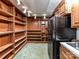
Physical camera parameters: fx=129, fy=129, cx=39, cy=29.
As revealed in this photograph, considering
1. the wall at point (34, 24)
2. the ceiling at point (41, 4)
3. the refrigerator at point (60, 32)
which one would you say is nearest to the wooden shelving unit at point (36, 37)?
the wall at point (34, 24)

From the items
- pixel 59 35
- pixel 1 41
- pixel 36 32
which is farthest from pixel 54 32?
pixel 36 32

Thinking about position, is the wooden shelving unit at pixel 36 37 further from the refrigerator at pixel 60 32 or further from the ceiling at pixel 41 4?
the refrigerator at pixel 60 32

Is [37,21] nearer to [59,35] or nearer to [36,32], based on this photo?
[36,32]

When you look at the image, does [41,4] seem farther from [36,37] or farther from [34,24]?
[34,24]

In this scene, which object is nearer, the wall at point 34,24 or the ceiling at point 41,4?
the ceiling at point 41,4

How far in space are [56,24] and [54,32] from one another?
26 cm

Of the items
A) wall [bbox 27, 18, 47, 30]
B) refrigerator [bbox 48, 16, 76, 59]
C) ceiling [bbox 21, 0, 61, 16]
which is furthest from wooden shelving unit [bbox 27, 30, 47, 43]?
refrigerator [bbox 48, 16, 76, 59]

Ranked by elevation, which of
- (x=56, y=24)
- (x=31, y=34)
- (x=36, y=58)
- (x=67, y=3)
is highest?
(x=67, y=3)

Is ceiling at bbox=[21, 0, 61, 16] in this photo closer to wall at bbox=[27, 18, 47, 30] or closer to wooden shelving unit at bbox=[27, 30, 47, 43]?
wooden shelving unit at bbox=[27, 30, 47, 43]

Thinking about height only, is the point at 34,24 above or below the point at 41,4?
below

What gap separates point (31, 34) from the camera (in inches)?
433

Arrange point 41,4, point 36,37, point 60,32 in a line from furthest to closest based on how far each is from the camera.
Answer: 1. point 36,37
2. point 41,4
3. point 60,32

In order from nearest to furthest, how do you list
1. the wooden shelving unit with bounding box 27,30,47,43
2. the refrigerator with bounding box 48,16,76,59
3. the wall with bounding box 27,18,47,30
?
the refrigerator with bounding box 48,16,76,59, the wooden shelving unit with bounding box 27,30,47,43, the wall with bounding box 27,18,47,30

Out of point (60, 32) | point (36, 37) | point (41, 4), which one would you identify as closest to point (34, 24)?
point (36, 37)
